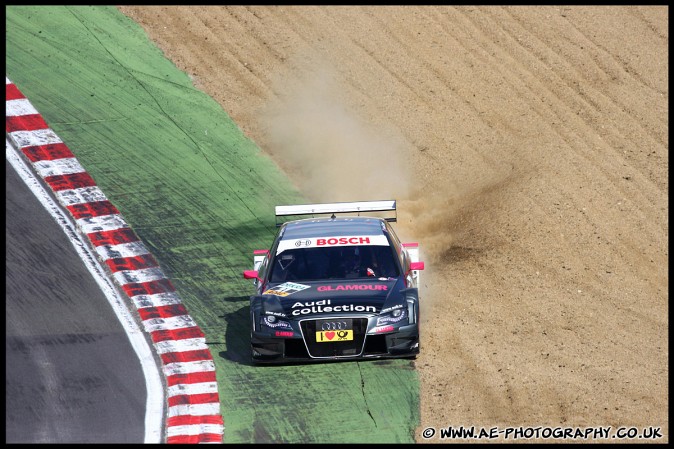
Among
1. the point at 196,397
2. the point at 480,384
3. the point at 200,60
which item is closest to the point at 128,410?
the point at 196,397

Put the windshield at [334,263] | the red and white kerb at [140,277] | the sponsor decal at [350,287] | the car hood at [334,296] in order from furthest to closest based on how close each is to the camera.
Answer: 1. the windshield at [334,263]
2. the sponsor decal at [350,287]
3. the car hood at [334,296]
4. the red and white kerb at [140,277]

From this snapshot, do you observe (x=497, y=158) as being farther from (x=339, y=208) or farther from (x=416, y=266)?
(x=416, y=266)

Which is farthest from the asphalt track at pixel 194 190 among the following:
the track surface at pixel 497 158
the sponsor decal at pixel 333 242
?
the sponsor decal at pixel 333 242

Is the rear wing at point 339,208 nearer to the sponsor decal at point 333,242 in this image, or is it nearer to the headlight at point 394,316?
the sponsor decal at point 333,242

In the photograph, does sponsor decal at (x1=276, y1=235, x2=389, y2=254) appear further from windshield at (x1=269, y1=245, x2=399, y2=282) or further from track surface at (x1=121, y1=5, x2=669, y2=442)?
track surface at (x1=121, y1=5, x2=669, y2=442)

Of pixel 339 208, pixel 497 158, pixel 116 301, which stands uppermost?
pixel 497 158

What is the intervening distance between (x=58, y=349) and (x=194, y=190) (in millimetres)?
5132

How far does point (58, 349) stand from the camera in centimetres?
1221

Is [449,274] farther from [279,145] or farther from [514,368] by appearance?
[279,145]

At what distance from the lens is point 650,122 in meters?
18.3

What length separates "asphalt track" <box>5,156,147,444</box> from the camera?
Result: 1044 centimetres

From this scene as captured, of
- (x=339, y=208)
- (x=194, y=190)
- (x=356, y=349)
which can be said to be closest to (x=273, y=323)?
(x=356, y=349)

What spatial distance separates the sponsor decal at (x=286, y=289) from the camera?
11828 mm

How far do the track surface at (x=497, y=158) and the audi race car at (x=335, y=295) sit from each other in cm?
73
